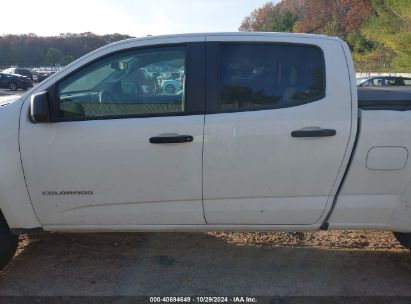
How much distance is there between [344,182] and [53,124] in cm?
213

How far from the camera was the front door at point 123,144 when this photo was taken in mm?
3299

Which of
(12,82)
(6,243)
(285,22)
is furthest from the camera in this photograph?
(285,22)

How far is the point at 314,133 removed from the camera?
10.6ft

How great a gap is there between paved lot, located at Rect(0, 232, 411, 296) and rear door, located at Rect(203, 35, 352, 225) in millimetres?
585

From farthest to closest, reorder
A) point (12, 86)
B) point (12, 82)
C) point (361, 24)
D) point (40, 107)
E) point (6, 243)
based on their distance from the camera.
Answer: point (361, 24) < point (12, 86) < point (12, 82) < point (6, 243) < point (40, 107)

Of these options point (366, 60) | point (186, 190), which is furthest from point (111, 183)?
point (366, 60)

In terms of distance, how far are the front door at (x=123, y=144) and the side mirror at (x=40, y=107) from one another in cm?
8

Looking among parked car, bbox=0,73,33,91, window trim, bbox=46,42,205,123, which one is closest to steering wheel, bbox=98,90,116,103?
window trim, bbox=46,42,205,123

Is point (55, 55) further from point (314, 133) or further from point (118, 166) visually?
point (314, 133)

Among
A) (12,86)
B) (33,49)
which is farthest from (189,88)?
(33,49)

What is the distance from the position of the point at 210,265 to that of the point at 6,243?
165 centimetres

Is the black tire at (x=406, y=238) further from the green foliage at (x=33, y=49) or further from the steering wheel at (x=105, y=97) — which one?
the green foliage at (x=33, y=49)

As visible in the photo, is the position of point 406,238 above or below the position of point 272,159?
below

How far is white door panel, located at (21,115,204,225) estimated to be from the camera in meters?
3.29
